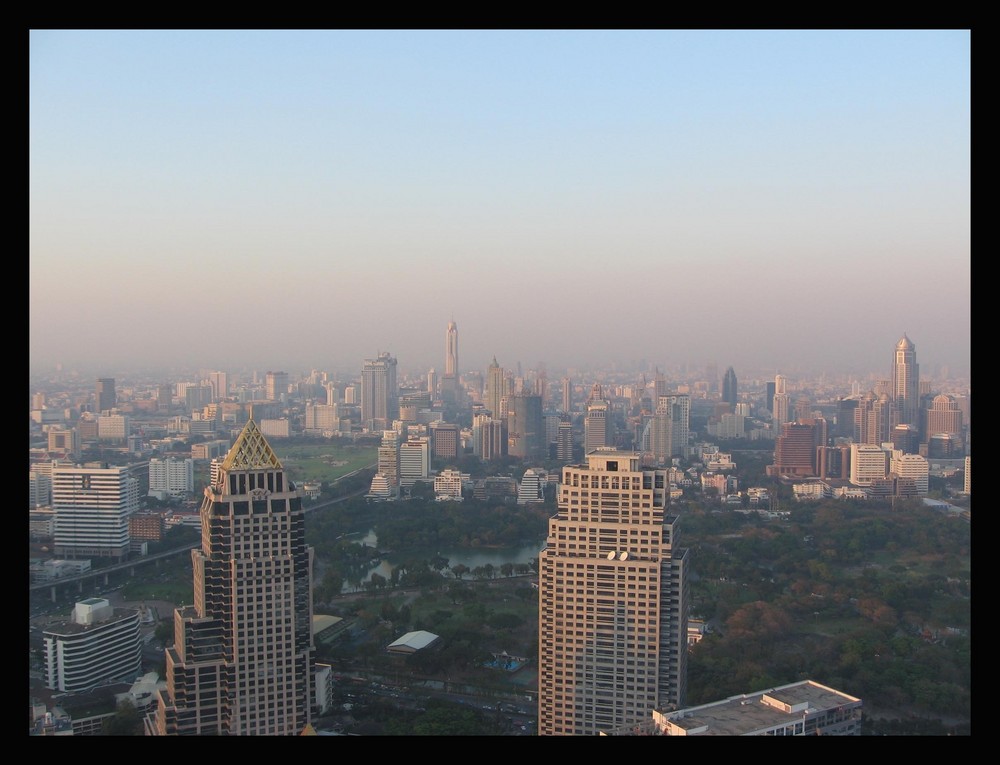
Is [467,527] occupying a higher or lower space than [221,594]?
lower

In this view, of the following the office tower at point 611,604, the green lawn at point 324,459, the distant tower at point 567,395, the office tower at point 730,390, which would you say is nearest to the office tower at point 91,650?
the office tower at point 611,604

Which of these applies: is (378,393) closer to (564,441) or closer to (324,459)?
(324,459)

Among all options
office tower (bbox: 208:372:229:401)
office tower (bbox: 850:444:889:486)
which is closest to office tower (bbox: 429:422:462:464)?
office tower (bbox: 208:372:229:401)

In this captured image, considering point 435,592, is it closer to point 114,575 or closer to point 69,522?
point 114,575

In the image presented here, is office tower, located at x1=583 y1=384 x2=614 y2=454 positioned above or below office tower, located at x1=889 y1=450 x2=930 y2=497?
above

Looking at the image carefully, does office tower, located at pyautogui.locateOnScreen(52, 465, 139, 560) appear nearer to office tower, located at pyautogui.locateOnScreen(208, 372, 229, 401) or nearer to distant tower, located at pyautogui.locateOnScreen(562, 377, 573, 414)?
office tower, located at pyautogui.locateOnScreen(208, 372, 229, 401)

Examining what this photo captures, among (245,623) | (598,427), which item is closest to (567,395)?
(598,427)

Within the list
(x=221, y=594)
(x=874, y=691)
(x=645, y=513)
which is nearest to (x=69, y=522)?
(x=221, y=594)
